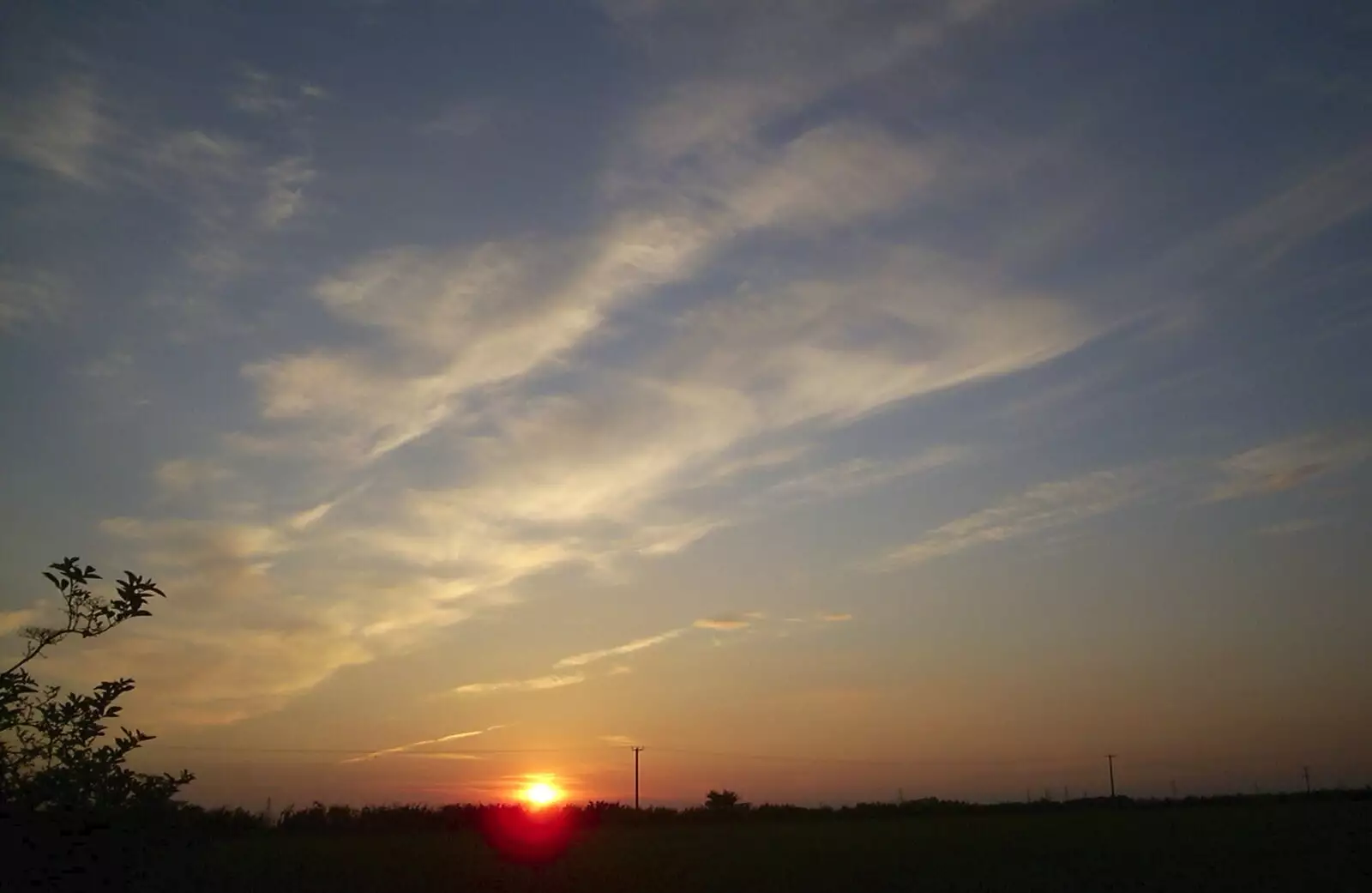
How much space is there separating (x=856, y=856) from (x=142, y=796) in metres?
35.9

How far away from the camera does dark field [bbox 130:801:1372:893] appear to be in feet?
91.4

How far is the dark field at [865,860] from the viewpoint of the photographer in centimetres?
2784

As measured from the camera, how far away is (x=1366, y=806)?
63344mm

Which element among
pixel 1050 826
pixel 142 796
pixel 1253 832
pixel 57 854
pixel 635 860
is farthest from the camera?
pixel 1050 826

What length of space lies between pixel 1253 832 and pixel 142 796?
50353 mm

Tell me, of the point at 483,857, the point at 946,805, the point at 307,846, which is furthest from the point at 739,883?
the point at 946,805

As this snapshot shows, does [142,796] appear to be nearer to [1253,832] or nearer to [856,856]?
[856,856]

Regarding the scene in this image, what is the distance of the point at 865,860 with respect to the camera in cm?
3612

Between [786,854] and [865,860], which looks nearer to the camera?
[865,860]

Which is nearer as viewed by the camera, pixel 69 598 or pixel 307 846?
pixel 69 598

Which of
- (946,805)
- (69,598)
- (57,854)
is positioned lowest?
(946,805)

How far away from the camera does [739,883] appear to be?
1146 inches

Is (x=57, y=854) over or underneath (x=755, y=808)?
over

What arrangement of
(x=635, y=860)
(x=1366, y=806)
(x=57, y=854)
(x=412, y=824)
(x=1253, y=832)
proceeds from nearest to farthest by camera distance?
1. (x=57, y=854)
2. (x=635, y=860)
3. (x=1253, y=832)
4. (x=412, y=824)
5. (x=1366, y=806)
